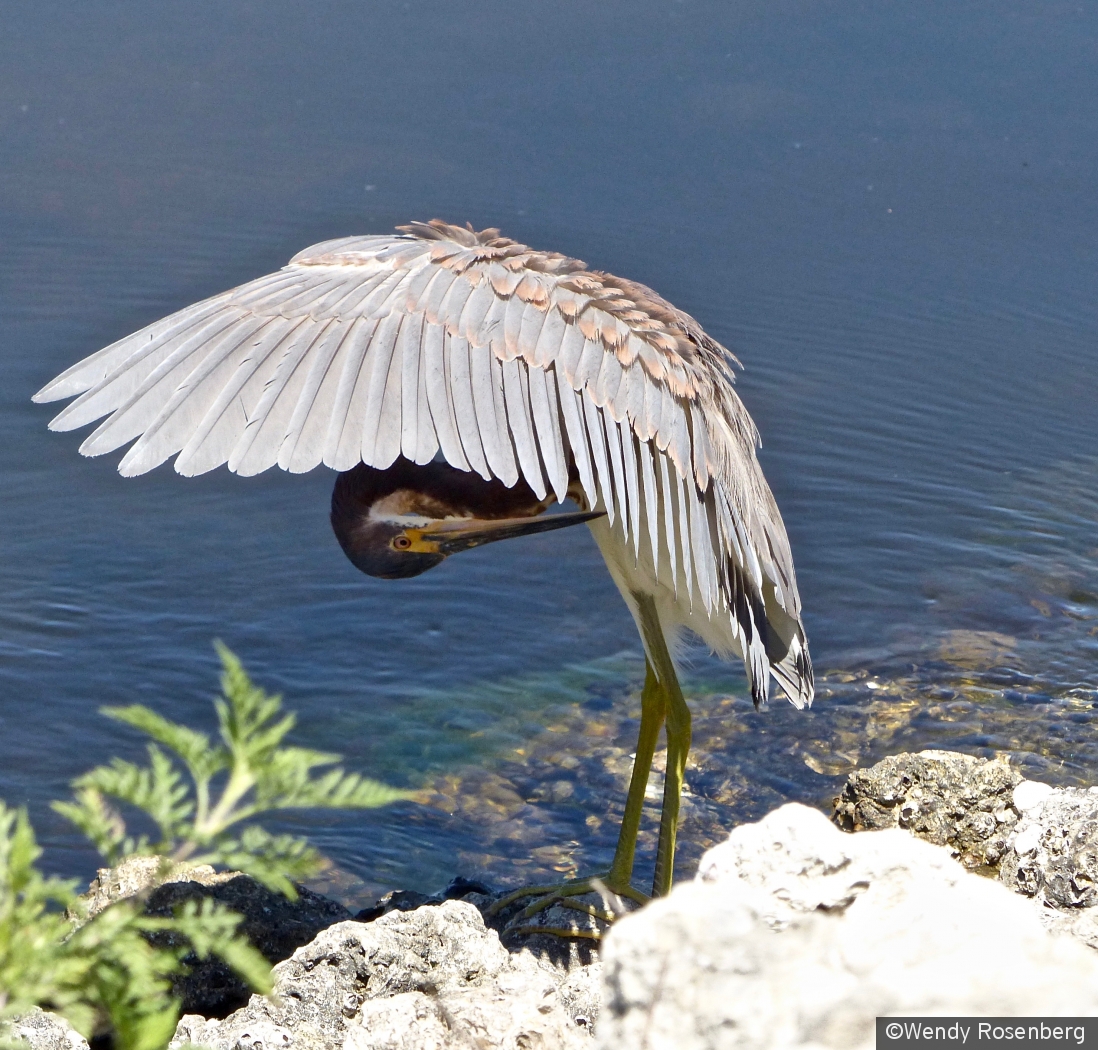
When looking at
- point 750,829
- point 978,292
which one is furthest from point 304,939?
point 978,292

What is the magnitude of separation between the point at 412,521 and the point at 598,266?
14.2 ft

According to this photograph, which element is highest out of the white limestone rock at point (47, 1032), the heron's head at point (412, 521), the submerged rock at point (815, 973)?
the heron's head at point (412, 521)

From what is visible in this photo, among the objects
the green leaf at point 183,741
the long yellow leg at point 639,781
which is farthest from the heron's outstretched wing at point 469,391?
the green leaf at point 183,741

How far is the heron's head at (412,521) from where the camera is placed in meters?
3.71

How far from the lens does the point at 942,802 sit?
3973 millimetres

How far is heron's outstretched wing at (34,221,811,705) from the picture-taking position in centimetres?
296

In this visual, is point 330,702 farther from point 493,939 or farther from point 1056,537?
point 1056,537

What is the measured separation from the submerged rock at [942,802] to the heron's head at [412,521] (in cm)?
125

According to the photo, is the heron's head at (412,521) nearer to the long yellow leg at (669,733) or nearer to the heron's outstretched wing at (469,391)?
the heron's outstretched wing at (469,391)

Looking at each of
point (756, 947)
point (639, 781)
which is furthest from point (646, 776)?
point (756, 947)

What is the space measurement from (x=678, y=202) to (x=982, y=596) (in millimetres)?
3320

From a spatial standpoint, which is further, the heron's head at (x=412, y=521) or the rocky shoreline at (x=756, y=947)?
the heron's head at (x=412, y=521)

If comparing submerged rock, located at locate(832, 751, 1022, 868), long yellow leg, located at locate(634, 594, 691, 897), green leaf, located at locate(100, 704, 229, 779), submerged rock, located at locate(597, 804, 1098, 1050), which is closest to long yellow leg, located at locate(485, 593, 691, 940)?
long yellow leg, located at locate(634, 594, 691, 897)

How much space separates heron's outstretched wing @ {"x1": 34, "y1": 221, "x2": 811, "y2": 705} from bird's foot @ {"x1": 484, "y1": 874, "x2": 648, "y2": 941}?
77cm
